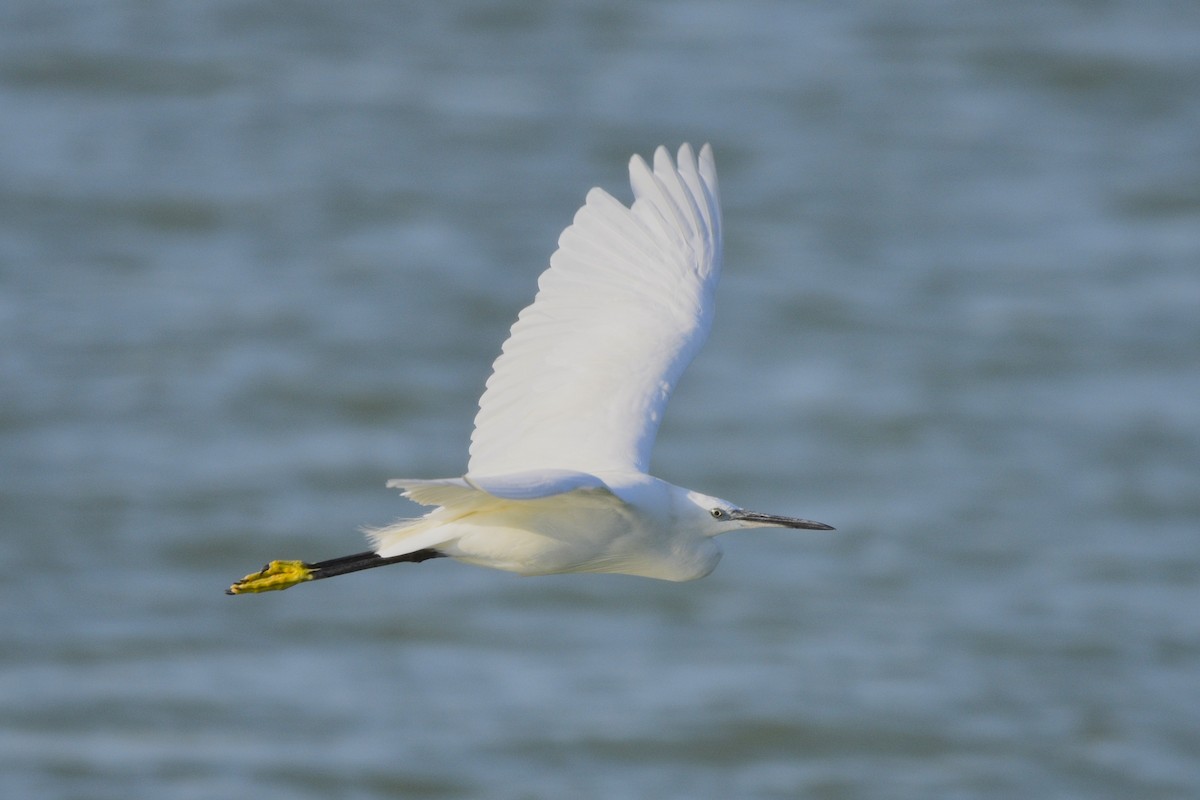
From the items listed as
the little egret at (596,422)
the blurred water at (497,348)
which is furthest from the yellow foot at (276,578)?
the blurred water at (497,348)

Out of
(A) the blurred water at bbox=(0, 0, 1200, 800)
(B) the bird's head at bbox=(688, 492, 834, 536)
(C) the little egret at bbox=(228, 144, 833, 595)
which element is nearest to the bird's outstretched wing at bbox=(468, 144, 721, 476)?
(C) the little egret at bbox=(228, 144, 833, 595)

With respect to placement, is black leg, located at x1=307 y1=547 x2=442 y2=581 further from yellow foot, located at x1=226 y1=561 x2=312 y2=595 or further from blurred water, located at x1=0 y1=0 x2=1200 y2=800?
blurred water, located at x1=0 y1=0 x2=1200 y2=800

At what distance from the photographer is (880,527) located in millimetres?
16578

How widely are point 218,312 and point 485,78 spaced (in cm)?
567

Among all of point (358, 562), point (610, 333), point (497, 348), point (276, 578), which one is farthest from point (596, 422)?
point (497, 348)

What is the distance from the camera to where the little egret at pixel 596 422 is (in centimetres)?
653

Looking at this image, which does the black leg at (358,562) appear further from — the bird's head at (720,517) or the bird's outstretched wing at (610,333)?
the bird's head at (720,517)

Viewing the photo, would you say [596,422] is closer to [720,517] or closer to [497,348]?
[720,517]

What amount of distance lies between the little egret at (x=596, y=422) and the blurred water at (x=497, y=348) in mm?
6853

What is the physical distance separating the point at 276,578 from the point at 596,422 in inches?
55.9

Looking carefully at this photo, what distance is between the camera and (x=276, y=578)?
7.37 metres

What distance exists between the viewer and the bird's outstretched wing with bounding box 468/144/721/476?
7242 millimetres

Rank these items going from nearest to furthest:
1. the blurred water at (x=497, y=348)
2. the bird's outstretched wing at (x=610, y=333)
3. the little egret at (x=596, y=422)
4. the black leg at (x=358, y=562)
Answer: the little egret at (x=596, y=422)
the black leg at (x=358, y=562)
the bird's outstretched wing at (x=610, y=333)
the blurred water at (x=497, y=348)

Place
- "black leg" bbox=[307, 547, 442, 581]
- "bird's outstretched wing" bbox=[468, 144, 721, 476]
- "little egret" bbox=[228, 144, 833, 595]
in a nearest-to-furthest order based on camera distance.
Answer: "little egret" bbox=[228, 144, 833, 595] → "black leg" bbox=[307, 547, 442, 581] → "bird's outstretched wing" bbox=[468, 144, 721, 476]
